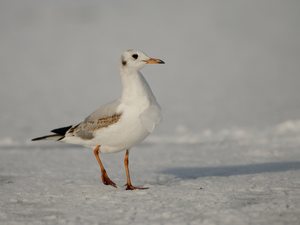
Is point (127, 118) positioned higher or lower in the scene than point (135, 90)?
lower

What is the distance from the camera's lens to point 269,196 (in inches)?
263

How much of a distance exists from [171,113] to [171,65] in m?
10.2

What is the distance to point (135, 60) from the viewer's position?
789 cm

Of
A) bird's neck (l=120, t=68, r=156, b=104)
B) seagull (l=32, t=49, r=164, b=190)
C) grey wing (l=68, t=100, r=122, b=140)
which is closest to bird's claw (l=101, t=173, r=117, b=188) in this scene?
seagull (l=32, t=49, r=164, b=190)

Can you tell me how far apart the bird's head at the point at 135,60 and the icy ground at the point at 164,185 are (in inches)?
65.5

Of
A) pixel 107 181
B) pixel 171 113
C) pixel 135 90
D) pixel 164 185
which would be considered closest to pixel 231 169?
pixel 164 185

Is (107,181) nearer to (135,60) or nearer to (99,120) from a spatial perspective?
(99,120)

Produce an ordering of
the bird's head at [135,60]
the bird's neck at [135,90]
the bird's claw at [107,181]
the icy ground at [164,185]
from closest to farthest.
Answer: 1. the icy ground at [164,185]
2. the bird's neck at [135,90]
3. the bird's claw at [107,181]
4. the bird's head at [135,60]

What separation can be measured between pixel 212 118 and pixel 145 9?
19.8 m

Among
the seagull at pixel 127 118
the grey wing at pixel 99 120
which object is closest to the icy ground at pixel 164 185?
the seagull at pixel 127 118

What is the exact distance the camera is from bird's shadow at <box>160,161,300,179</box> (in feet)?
28.6

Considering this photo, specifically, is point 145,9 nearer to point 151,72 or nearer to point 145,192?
point 151,72

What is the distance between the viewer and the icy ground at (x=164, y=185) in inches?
236

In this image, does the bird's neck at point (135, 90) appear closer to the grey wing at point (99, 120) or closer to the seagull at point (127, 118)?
the seagull at point (127, 118)
